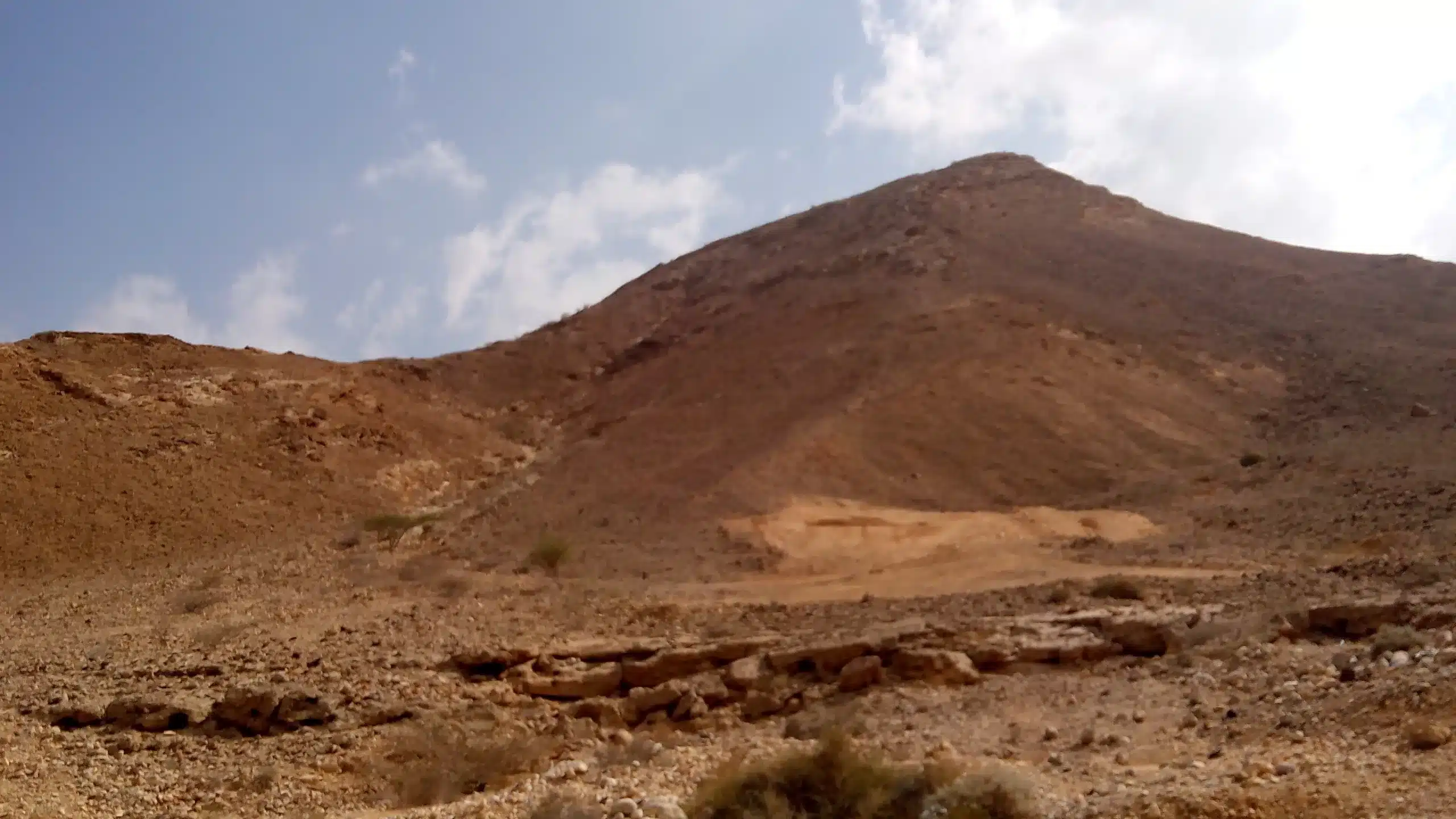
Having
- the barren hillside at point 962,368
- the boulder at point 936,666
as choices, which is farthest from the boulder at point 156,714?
the barren hillside at point 962,368

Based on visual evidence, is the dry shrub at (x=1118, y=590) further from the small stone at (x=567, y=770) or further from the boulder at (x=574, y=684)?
the small stone at (x=567, y=770)

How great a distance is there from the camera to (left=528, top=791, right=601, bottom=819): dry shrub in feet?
21.1

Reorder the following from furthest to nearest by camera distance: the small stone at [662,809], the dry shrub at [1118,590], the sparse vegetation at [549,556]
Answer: the sparse vegetation at [549,556], the dry shrub at [1118,590], the small stone at [662,809]

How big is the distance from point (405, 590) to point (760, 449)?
30.6ft

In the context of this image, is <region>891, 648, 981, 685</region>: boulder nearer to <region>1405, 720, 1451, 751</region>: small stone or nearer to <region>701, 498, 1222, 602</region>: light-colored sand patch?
<region>701, 498, 1222, 602</region>: light-colored sand patch

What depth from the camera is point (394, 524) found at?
19.3 metres

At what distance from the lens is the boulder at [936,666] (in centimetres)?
940

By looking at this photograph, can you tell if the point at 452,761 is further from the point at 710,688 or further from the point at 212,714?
the point at 212,714

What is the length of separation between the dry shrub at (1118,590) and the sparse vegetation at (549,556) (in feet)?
24.8

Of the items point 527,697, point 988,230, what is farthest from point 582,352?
point 527,697

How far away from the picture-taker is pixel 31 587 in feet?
54.9

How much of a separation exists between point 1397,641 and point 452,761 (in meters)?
6.82

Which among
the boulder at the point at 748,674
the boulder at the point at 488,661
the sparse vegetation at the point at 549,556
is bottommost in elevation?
the boulder at the point at 748,674

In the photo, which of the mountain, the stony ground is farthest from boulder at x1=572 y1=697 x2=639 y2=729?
the mountain
